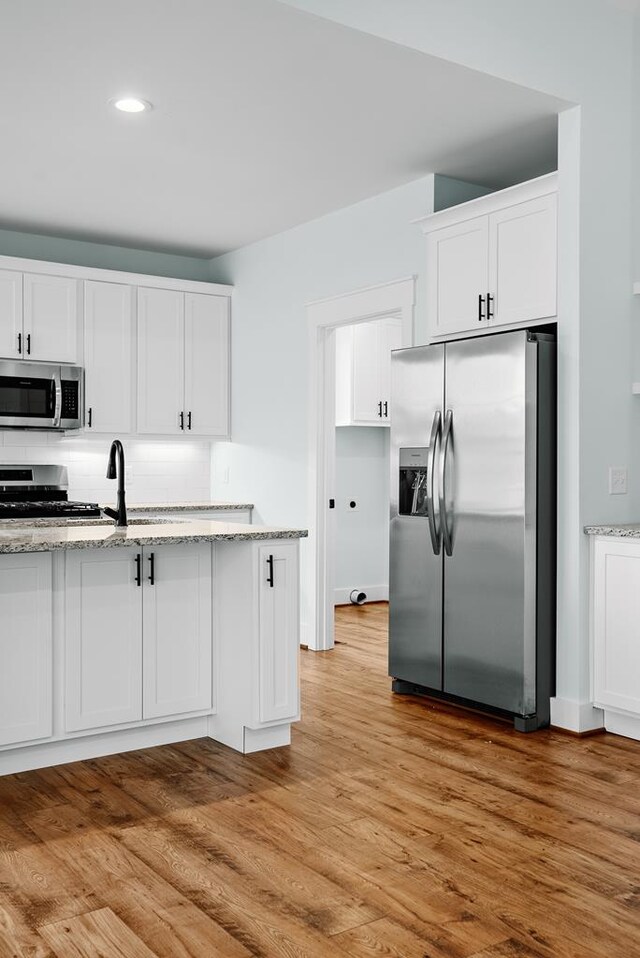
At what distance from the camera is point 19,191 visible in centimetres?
524

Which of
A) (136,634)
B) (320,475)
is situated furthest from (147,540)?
(320,475)

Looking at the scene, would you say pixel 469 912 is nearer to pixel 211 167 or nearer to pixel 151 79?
pixel 151 79

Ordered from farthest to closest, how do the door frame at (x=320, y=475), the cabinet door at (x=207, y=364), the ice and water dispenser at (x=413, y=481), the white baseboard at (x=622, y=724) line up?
the cabinet door at (x=207, y=364)
the door frame at (x=320, y=475)
the ice and water dispenser at (x=413, y=481)
the white baseboard at (x=622, y=724)

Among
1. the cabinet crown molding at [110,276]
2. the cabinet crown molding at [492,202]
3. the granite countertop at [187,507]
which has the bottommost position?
the granite countertop at [187,507]

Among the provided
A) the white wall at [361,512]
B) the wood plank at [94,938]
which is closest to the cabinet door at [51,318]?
the white wall at [361,512]

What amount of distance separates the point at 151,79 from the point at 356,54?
86cm

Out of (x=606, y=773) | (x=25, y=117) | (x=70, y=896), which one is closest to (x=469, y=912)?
(x=70, y=896)

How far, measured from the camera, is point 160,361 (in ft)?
21.1

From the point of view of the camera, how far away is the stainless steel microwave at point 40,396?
19.1 ft

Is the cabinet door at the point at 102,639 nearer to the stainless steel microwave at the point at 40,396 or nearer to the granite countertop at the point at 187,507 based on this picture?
the granite countertop at the point at 187,507

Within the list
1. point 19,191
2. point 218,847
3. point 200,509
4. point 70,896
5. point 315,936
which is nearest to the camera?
point 315,936

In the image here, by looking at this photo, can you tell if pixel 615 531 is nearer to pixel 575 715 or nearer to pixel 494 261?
pixel 575 715

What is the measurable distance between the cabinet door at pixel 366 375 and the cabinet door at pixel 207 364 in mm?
1142

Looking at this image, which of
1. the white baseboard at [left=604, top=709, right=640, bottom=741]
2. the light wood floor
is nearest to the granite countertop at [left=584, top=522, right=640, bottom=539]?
the white baseboard at [left=604, top=709, right=640, bottom=741]
